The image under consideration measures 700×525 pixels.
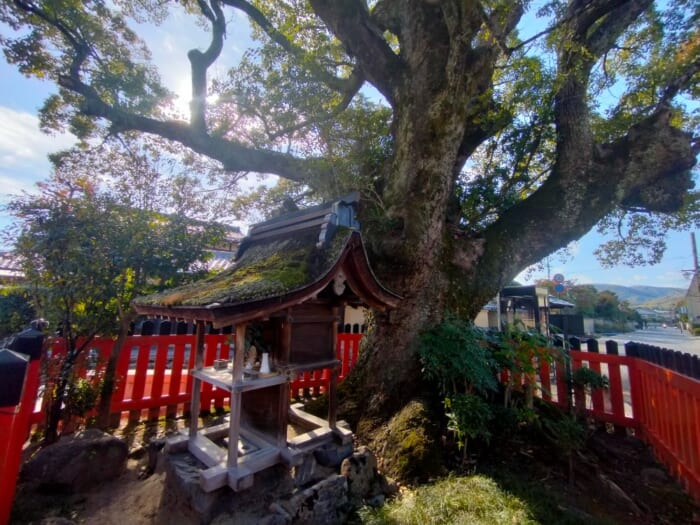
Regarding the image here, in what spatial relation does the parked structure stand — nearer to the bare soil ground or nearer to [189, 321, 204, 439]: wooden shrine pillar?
the bare soil ground

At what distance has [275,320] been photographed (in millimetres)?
2963

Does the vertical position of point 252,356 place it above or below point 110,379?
above

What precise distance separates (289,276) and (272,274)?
0.18 meters

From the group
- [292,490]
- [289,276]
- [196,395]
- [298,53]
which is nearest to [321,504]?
[292,490]

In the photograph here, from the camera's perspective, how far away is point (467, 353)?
370cm

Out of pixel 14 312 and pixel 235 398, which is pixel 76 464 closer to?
pixel 235 398

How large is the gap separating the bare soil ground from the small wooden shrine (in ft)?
1.69

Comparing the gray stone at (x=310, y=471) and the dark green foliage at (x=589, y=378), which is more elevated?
the dark green foliage at (x=589, y=378)

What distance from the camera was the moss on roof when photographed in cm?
237

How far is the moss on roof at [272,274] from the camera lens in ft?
7.76

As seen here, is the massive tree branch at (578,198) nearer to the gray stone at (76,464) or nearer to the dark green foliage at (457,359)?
the dark green foliage at (457,359)

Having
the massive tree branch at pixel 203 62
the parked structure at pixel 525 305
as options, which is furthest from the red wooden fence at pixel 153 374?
the parked structure at pixel 525 305

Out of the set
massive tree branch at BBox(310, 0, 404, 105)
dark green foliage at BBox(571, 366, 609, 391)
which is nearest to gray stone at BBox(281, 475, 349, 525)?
dark green foliage at BBox(571, 366, 609, 391)

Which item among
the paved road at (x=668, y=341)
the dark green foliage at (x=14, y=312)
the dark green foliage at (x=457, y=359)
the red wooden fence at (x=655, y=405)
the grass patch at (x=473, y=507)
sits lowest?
the paved road at (x=668, y=341)
